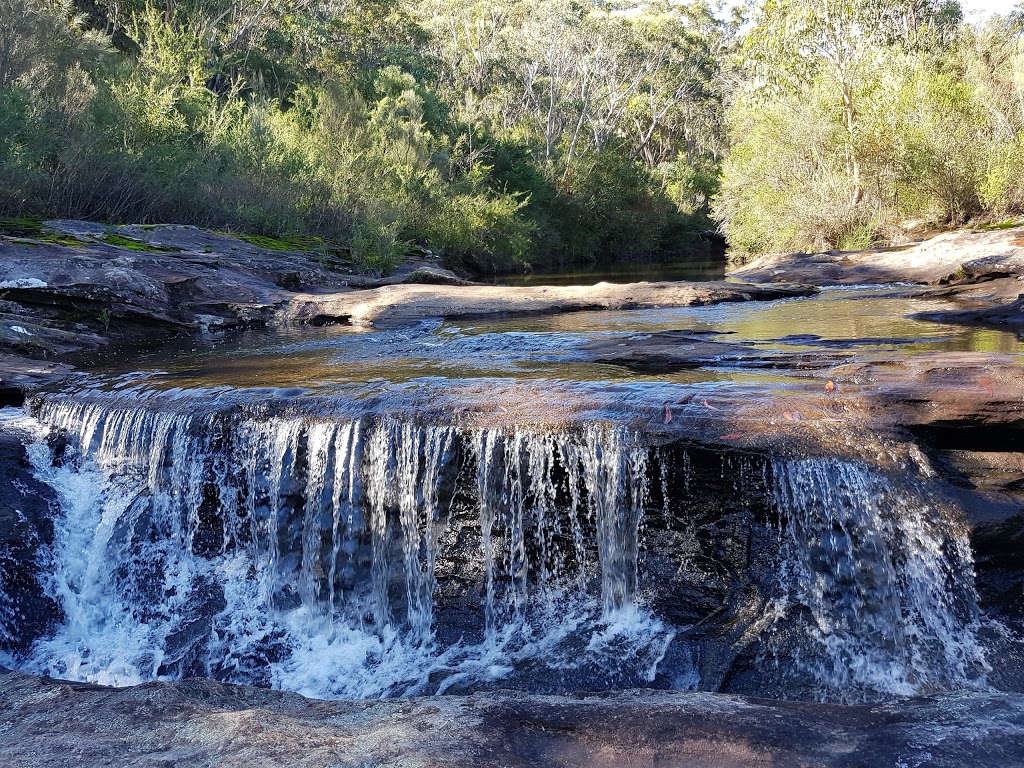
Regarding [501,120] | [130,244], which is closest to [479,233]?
[130,244]

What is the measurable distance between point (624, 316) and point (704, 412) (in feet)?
19.2

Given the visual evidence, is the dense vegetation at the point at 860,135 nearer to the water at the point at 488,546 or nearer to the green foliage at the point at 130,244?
the green foliage at the point at 130,244

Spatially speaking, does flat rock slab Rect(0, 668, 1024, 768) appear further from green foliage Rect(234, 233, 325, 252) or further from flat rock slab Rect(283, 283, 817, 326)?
green foliage Rect(234, 233, 325, 252)

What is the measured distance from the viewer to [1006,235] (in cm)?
1331

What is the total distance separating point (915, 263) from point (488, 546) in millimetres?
12382

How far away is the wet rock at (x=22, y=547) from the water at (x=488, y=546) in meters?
0.10

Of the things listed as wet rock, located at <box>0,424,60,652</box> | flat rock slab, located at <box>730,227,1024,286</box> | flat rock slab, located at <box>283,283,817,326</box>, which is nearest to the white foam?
flat rock slab, located at <box>283,283,817,326</box>

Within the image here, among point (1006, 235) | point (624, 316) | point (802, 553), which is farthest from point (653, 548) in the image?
point (1006, 235)

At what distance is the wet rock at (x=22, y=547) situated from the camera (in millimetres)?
4952

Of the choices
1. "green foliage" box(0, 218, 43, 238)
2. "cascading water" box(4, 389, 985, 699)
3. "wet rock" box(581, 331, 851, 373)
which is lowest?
"cascading water" box(4, 389, 985, 699)

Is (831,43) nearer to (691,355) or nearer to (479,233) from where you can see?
(479,233)

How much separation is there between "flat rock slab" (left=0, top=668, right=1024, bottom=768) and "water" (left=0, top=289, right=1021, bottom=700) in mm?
1388

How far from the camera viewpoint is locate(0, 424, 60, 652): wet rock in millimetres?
4952

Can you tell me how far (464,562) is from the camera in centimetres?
502
